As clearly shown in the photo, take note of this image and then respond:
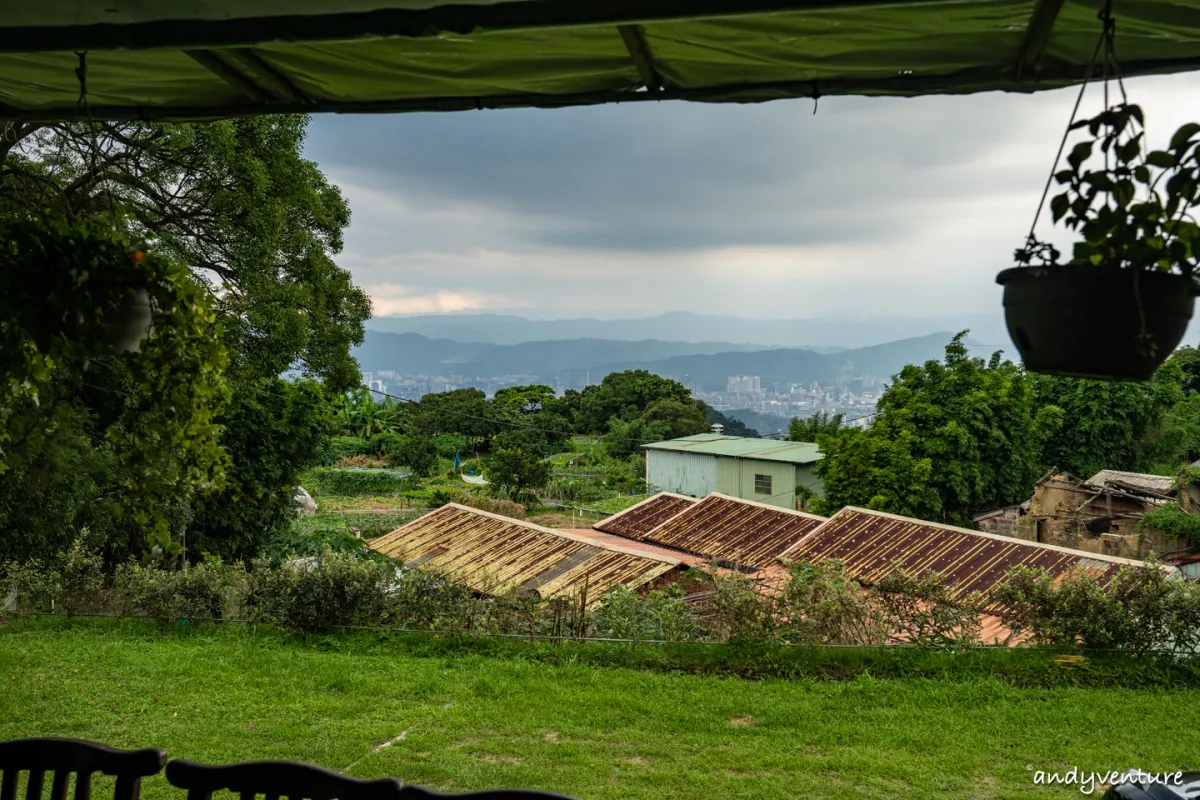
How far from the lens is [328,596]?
6.86 m

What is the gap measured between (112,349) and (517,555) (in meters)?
10.6

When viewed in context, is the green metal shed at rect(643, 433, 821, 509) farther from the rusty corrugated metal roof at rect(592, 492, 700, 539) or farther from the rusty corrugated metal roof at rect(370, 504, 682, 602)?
the rusty corrugated metal roof at rect(370, 504, 682, 602)

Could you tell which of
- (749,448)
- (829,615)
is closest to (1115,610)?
(829,615)

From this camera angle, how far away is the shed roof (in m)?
17.8

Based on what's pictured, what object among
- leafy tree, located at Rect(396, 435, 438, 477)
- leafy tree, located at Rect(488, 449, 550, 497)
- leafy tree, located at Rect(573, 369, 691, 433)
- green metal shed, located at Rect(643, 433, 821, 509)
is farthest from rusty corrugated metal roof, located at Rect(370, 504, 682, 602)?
leafy tree, located at Rect(573, 369, 691, 433)

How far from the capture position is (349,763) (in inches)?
154

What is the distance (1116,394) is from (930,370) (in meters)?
7.74

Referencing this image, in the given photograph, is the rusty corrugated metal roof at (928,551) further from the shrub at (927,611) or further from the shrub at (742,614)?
the shrub at (742,614)

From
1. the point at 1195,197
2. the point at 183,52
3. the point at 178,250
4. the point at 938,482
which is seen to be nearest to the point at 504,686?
the point at 183,52

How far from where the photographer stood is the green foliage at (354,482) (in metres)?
30.5

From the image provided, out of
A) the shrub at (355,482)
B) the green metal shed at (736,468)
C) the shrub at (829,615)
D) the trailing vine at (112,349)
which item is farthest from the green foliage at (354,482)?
the trailing vine at (112,349)

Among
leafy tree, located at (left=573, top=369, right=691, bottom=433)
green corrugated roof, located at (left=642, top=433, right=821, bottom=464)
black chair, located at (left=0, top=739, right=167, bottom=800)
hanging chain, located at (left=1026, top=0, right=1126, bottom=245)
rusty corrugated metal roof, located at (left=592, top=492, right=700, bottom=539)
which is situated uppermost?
leafy tree, located at (left=573, top=369, right=691, bottom=433)

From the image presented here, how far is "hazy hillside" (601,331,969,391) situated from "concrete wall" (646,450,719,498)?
378ft

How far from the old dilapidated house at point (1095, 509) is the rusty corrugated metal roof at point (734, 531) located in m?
5.65
